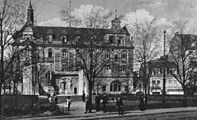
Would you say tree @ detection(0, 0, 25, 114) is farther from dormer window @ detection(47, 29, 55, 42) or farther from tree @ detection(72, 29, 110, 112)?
dormer window @ detection(47, 29, 55, 42)

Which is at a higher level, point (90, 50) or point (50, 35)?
point (50, 35)

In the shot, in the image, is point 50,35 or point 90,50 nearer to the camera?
point 90,50

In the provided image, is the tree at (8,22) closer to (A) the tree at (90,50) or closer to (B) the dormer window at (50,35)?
(A) the tree at (90,50)

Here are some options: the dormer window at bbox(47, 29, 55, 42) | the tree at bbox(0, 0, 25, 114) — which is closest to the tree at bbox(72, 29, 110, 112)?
the tree at bbox(0, 0, 25, 114)

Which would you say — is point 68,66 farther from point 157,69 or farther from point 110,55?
point 157,69

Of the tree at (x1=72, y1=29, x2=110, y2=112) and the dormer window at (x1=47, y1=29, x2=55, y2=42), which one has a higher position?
the dormer window at (x1=47, y1=29, x2=55, y2=42)

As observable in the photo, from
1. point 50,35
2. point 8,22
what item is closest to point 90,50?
point 8,22

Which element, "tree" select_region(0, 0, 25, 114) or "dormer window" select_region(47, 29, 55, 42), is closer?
"tree" select_region(0, 0, 25, 114)

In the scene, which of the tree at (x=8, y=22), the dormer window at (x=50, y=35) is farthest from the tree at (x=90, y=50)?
the dormer window at (x=50, y=35)

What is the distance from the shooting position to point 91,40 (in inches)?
1129

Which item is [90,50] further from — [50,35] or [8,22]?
[50,35]

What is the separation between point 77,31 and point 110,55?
4.92 meters

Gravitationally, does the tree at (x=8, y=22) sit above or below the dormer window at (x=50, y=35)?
below

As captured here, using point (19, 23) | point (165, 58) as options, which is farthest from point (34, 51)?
point (165, 58)
